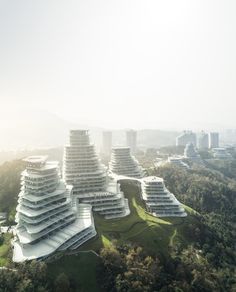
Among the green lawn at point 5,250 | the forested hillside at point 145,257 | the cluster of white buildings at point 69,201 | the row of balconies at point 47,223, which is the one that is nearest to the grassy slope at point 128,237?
the forested hillside at point 145,257

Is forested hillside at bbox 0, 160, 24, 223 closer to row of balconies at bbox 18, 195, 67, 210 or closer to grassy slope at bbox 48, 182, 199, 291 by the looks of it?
row of balconies at bbox 18, 195, 67, 210

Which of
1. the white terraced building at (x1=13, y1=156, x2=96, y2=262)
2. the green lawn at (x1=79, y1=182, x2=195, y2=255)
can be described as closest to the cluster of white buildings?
the white terraced building at (x1=13, y1=156, x2=96, y2=262)

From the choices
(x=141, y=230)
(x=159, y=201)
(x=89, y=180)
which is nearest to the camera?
(x=141, y=230)

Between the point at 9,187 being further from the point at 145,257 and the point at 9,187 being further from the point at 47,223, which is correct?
the point at 145,257

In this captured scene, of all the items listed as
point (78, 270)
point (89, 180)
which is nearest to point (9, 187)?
point (89, 180)

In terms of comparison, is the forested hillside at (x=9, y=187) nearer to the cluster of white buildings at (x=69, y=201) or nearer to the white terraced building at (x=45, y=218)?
the white terraced building at (x=45, y=218)

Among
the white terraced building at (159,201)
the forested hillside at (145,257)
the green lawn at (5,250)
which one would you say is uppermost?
the white terraced building at (159,201)

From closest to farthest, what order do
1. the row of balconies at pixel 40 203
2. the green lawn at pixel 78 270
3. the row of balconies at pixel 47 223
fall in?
the green lawn at pixel 78 270 → the row of balconies at pixel 47 223 → the row of balconies at pixel 40 203
